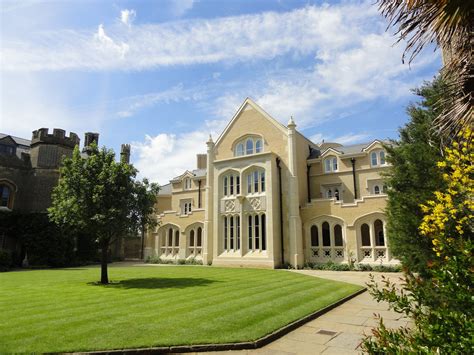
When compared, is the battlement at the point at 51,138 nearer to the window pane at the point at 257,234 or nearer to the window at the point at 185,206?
the window at the point at 185,206

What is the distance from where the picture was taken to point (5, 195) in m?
33.2

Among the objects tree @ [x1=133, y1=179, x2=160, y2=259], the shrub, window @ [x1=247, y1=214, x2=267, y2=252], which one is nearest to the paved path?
tree @ [x1=133, y1=179, x2=160, y2=259]

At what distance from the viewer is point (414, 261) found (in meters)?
12.1

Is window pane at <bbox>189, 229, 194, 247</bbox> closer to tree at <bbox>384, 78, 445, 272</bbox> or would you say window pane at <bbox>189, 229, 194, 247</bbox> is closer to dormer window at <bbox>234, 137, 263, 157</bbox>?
dormer window at <bbox>234, 137, 263, 157</bbox>

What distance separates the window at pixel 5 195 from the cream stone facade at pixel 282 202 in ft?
59.1

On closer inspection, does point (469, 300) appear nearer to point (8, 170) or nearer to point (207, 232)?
point (207, 232)

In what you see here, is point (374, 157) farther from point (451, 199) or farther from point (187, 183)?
point (451, 199)

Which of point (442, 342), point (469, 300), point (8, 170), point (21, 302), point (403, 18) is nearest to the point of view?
point (442, 342)

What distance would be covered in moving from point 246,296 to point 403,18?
33.0 ft

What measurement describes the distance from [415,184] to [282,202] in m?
16.2

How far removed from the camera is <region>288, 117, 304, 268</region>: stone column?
26359 mm

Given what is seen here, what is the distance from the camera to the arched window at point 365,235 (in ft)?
87.5

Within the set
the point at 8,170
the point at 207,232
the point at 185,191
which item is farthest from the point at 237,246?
the point at 8,170

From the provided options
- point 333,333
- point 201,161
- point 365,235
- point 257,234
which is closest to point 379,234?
point 365,235
